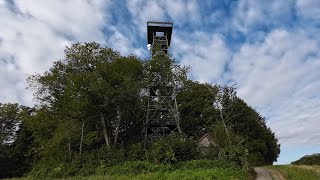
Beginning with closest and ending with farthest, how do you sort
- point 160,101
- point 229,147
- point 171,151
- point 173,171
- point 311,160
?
1. point 173,171
2. point 171,151
3. point 229,147
4. point 160,101
5. point 311,160

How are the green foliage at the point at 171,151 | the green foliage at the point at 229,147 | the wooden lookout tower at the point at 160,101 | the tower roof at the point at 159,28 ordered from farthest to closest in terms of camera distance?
the tower roof at the point at 159,28, the wooden lookout tower at the point at 160,101, the green foliage at the point at 171,151, the green foliage at the point at 229,147

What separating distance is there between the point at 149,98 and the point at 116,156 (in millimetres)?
10513

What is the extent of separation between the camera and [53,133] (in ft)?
150

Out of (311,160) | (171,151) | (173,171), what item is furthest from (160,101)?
(311,160)

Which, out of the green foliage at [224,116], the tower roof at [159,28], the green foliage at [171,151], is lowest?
the green foliage at [171,151]

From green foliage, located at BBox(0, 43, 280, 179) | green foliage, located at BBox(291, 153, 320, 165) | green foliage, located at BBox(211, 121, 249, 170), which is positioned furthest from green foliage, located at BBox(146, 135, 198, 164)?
green foliage, located at BBox(291, 153, 320, 165)

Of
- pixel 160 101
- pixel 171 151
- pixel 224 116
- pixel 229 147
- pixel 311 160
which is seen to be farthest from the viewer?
pixel 311 160

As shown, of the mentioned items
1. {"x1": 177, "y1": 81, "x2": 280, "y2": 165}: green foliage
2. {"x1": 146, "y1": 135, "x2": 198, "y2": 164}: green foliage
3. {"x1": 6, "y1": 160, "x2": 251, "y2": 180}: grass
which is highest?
{"x1": 177, "y1": 81, "x2": 280, "y2": 165}: green foliage

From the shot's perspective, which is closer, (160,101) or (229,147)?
(229,147)

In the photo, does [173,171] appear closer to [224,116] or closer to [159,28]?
[224,116]

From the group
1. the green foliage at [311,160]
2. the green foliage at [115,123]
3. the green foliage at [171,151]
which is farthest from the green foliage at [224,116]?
the green foliage at [311,160]

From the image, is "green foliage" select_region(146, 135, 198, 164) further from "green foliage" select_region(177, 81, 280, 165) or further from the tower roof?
the tower roof

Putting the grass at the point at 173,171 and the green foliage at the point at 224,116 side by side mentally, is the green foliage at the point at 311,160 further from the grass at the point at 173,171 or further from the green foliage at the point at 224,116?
the grass at the point at 173,171

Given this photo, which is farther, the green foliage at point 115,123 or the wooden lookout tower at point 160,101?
the wooden lookout tower at point 160,101
